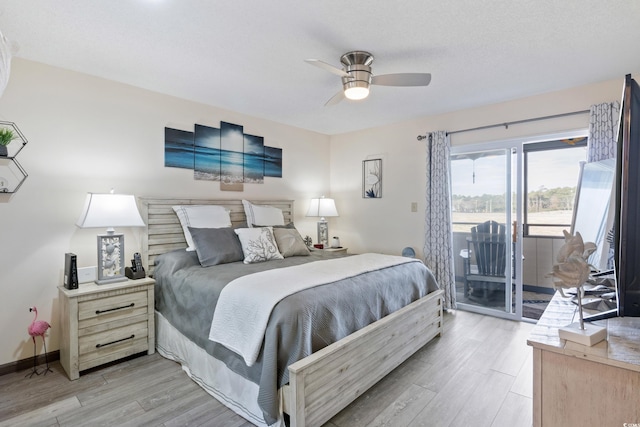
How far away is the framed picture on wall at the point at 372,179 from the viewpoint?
15.3 feet

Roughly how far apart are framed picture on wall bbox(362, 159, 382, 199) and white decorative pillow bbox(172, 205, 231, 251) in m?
2.16

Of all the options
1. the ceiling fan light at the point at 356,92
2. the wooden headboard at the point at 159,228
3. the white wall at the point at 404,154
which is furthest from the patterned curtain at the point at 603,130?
the wooden headboard at the point at 159,228

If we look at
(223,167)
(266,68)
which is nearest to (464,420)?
(266,68)

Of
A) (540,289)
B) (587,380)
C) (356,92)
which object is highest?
(356,92)

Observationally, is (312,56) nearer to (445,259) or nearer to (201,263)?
(201,263)

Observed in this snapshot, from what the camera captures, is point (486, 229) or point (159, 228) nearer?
point (159, 228)

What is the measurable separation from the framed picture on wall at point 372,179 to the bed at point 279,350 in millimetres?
1648

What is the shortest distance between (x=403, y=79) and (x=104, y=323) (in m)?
3.02

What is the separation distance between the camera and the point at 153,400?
2141 millimetres

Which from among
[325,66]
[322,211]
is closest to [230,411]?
[325,66]

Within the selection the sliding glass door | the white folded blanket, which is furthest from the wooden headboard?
the sliding glass door

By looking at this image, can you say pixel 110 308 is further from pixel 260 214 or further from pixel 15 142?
pixel 260 214

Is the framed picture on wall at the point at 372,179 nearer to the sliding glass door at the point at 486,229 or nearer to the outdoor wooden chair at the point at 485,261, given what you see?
the sliding glass door at the point at 486,229

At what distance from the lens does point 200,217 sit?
3.36 m
